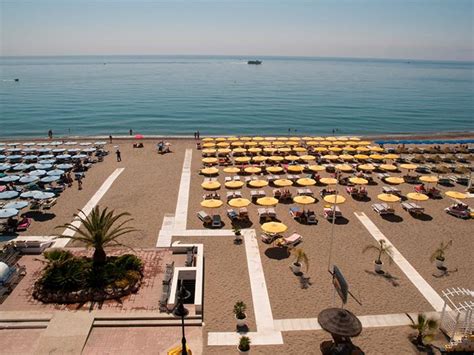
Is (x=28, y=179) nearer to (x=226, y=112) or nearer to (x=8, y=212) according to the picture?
(x=8, y=212)

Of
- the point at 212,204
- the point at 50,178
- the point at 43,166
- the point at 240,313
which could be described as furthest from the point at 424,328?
the point at 43,166

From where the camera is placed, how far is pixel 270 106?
83.1m

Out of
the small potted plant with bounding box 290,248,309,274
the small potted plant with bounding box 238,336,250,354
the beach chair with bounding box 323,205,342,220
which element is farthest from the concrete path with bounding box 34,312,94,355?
the beach chair with bounding box 323,205,342,220

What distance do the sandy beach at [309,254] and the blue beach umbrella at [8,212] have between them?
4.12ft

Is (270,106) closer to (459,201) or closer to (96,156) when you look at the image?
(96,156)

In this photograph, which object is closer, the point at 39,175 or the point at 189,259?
the point at 189,259

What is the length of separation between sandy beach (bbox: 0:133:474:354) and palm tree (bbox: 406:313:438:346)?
458 millimetres

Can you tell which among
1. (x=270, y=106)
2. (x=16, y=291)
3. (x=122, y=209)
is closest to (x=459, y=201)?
(x=122, y=209)

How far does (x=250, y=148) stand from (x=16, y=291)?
2571 centimetres

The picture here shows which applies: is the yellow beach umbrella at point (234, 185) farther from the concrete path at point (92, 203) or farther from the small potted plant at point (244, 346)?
the small potted plant at point (244, 346)

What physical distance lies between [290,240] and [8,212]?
15862mm

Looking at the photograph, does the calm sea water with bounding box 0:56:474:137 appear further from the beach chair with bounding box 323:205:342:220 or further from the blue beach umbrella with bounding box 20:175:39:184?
the beach chair with bounding box 323:205:342:220

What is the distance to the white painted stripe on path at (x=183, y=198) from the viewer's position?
21444mm

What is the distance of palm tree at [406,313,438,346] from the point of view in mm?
12133
